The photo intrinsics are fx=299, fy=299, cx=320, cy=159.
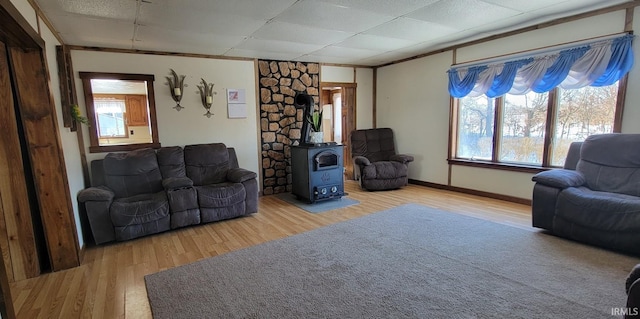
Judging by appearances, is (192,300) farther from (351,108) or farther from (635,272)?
(351,108)

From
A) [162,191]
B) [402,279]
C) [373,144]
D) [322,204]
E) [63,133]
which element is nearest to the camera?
[402,279]

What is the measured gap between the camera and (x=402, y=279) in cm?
236

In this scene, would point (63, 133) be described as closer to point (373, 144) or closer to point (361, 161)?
point (361, 161)

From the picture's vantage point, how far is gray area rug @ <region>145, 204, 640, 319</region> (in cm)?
199

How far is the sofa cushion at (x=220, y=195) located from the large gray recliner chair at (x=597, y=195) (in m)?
3.47

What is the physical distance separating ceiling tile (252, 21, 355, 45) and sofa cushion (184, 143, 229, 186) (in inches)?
70.1

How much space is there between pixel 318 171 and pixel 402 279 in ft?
8.20

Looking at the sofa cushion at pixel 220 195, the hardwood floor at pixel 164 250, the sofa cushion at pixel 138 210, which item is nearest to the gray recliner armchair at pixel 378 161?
the hardwood floor at pixel 164 250

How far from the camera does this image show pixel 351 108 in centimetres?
633

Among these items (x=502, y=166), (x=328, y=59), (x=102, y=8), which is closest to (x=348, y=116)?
(x=328, y=59)

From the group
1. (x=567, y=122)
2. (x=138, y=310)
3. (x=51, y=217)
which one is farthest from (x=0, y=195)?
(x=567, y=122)

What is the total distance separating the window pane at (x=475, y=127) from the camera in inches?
187

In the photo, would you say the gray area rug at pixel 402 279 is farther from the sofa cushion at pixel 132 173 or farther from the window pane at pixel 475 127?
the window pane at pixel 475 127

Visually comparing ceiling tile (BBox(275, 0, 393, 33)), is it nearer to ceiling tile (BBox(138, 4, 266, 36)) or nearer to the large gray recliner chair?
ceiling tile (BBox(138, 4, 266, 36))
